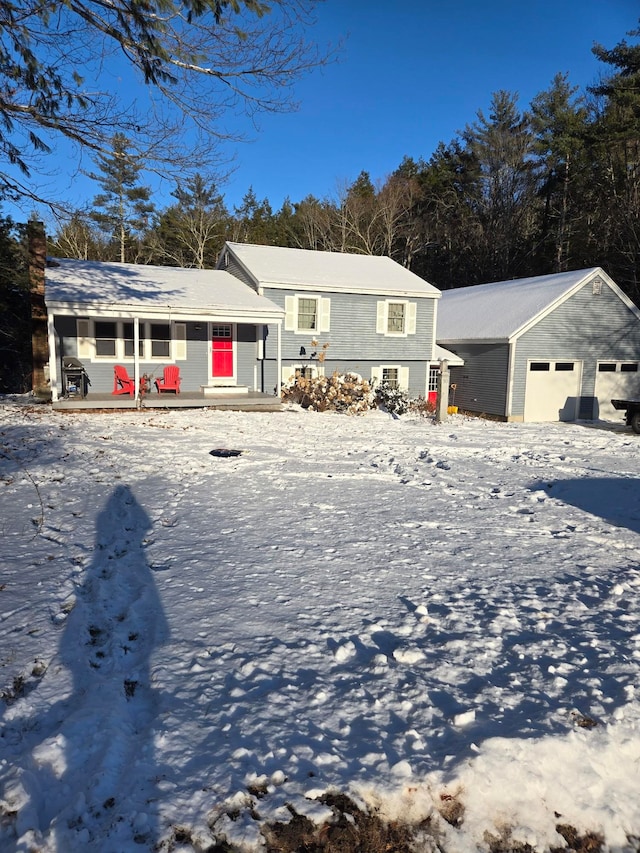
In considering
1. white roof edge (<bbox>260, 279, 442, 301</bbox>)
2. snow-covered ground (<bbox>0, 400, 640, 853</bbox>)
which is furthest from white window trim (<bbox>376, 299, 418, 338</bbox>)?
snow-covered ground (<bbox>0, 400, 640, 853</bbox>)

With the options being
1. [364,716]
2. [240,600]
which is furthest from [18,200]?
[364,716]

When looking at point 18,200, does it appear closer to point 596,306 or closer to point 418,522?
point 418,522

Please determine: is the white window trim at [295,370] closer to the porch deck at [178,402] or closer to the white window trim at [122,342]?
the porch deck at [178,402]

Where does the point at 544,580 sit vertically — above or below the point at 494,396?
below

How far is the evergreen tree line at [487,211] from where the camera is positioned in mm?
29578

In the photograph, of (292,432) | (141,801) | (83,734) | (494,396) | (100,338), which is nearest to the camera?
(141,801)

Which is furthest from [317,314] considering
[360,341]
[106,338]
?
[106,338]

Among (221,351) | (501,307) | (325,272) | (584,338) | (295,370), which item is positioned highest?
(325,272)

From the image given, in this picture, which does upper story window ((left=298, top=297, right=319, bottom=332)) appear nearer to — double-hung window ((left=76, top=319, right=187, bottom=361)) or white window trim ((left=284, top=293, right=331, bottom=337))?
white window trim ((left=284, top=293, right=331, bottom=337))

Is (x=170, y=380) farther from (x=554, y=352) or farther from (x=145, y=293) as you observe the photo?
(x=554, y=352)

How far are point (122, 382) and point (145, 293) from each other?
2660mm

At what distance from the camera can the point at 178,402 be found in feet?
49.6

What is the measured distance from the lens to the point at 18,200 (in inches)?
292

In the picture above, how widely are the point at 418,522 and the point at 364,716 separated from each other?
3512mm
